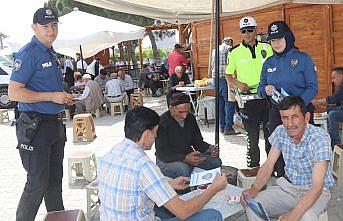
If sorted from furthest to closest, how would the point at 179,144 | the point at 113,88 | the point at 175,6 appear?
the point at 113,88, the point at 175,6, the point at 179,144

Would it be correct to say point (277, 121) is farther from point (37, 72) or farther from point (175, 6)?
point (175, 6)

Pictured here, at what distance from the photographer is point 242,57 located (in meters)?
4.55

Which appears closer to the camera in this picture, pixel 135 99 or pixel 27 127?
pixel 27 127

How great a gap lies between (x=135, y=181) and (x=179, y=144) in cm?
175


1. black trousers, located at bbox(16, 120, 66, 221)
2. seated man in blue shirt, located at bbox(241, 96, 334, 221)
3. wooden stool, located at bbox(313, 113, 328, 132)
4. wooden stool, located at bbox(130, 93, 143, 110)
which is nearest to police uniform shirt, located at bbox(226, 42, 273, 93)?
wooden stool, located at bbox(313, 113, 328, 132)

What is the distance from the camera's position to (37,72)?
2.96 m

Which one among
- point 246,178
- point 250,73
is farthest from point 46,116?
point 250,73

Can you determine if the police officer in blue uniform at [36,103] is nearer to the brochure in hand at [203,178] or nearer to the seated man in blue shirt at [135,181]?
the seated man in blue shirt at [135,181]

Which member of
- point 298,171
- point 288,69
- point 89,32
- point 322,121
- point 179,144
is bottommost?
point 298,171

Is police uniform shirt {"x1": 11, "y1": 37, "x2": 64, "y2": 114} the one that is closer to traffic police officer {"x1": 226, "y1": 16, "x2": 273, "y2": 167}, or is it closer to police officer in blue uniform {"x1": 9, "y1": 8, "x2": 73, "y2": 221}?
police officer in blue uniform {"x1": 9, "y1": 8, "x2": 73, "y2": 221}

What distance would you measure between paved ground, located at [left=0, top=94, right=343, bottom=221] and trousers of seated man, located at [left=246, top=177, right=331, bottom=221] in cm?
77

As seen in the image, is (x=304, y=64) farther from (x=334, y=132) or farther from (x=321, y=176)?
(x=334, y=132)

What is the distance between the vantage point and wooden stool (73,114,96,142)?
7758 millimetres

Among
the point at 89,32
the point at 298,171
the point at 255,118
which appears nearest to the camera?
the point at 298,171
